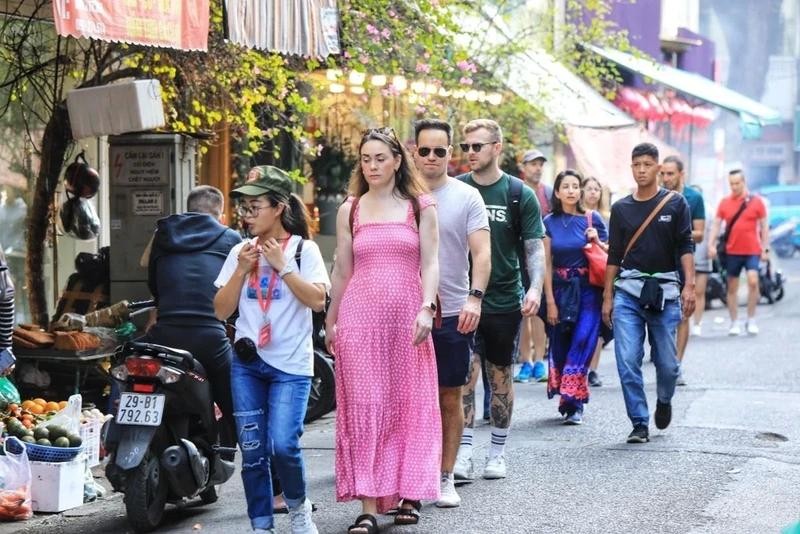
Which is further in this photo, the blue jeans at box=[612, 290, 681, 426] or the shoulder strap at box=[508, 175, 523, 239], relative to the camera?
the blue jeans at box=[612, 290, 681, 426]

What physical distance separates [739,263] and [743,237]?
0.33 meters

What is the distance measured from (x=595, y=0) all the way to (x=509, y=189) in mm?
10679

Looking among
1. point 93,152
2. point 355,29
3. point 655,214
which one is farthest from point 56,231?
point 655,214

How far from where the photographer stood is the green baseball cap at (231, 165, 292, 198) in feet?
23.4

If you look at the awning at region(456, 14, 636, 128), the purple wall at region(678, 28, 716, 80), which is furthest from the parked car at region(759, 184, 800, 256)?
the awning at region(456, 14, 636, 128)

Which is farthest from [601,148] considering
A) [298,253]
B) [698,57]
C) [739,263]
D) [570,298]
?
[698,57]

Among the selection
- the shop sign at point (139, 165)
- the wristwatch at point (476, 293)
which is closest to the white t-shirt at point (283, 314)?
the wristwatch at point (476, 293)

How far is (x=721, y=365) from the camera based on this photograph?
1573cm

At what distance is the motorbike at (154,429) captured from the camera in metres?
7.66

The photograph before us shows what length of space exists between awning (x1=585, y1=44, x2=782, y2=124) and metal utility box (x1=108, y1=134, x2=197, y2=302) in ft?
31.4

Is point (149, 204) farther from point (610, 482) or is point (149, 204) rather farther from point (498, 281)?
point (610, 482)

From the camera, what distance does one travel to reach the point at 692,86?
27422 mm

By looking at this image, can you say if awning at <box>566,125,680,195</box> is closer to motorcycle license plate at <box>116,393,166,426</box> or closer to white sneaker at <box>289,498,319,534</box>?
motorcycle license plate at <box>116,393,166,426</box>

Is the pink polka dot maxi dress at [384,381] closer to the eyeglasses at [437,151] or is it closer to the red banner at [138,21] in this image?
the eyeglasses at [437,151]
